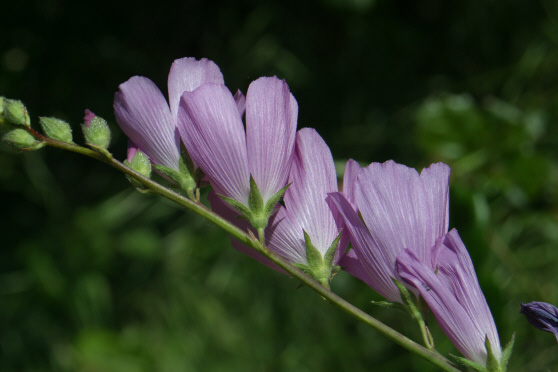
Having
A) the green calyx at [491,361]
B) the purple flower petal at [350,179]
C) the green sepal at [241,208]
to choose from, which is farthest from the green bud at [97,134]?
the green calyx at [491,361]

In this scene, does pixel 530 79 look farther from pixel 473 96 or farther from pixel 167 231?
pixel 167 231

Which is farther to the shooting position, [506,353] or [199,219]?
[199,219]

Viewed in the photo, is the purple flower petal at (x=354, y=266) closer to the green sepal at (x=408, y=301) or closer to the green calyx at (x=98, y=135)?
the green sepal at (x=408, y=301)

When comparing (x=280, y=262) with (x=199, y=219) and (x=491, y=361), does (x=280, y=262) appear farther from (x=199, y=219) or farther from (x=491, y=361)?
(x=199, y=219)

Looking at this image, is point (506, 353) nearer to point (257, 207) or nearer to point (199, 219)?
point (257, 207)

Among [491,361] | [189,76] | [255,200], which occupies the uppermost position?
[189,76]

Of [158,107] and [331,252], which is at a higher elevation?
[158,107]

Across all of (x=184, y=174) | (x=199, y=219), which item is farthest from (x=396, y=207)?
(x=199, y=219)

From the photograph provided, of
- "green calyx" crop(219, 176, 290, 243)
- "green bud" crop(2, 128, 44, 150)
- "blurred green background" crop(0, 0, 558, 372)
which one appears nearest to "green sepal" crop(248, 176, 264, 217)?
"green calyx" crop(219, 176, 290, 243)
